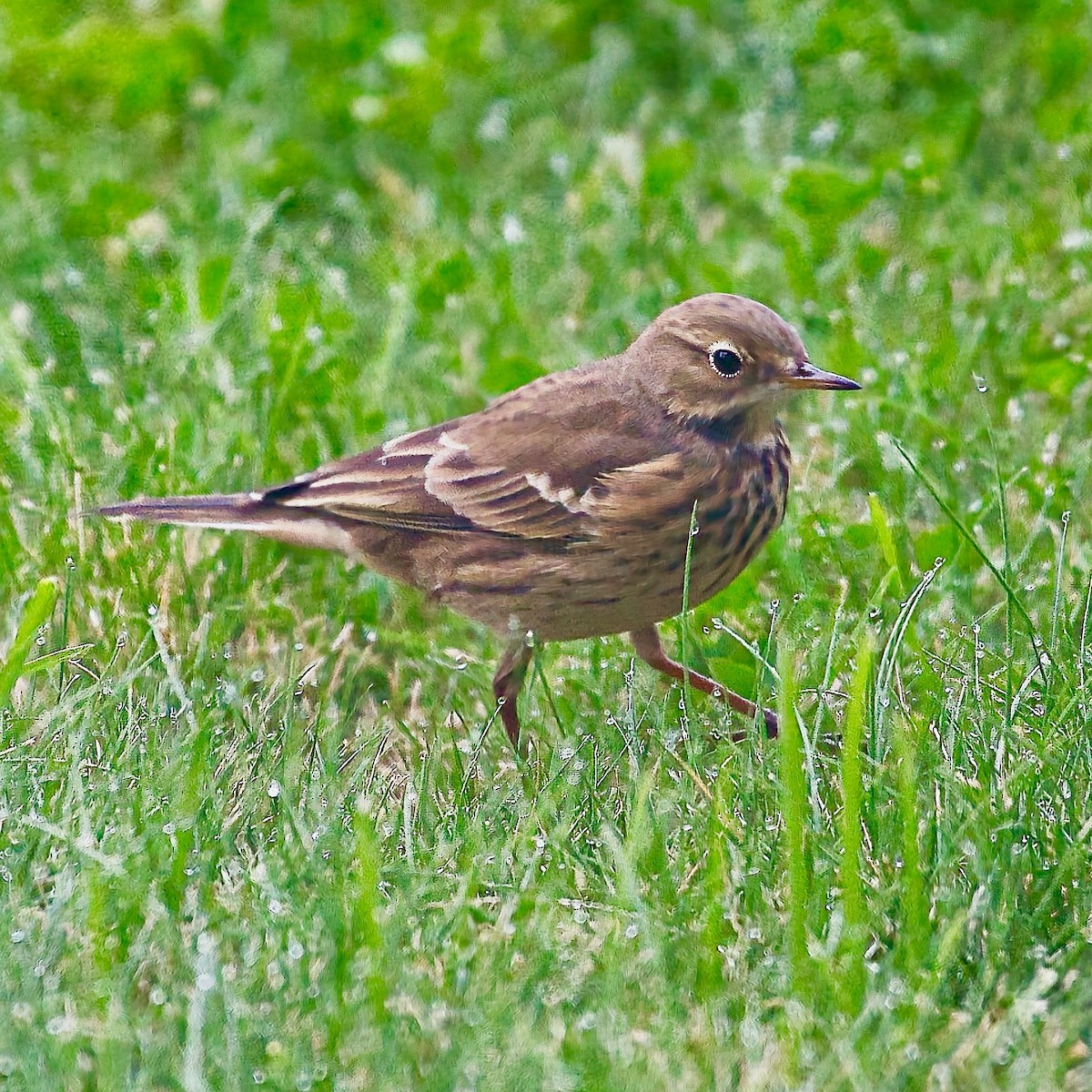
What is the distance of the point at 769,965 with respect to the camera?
338cm

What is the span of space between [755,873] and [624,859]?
0.85 feet

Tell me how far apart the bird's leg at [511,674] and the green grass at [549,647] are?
5 cm

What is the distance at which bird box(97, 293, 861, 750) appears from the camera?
442cm

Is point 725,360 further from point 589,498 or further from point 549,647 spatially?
point 549,647

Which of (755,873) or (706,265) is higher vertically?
(706,265)

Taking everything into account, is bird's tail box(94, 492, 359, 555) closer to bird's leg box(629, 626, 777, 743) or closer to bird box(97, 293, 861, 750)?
bird box(97, 293, 861, 750)

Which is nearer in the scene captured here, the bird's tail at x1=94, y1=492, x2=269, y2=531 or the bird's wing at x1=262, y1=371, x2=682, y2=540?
the bird's wing at x1=262, y1=371, x2=682, y2=540

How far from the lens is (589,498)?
447 cm

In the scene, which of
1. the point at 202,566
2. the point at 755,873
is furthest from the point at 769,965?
the point at 202,566

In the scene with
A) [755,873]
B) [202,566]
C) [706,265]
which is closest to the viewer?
[755,873]

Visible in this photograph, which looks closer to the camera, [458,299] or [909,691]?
[909,691]

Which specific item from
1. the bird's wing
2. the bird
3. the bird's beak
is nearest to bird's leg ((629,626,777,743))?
the bird

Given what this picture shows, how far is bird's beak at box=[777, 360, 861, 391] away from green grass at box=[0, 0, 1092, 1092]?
0.32 m

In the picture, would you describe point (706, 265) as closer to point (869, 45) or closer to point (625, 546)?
point (869, 45)
